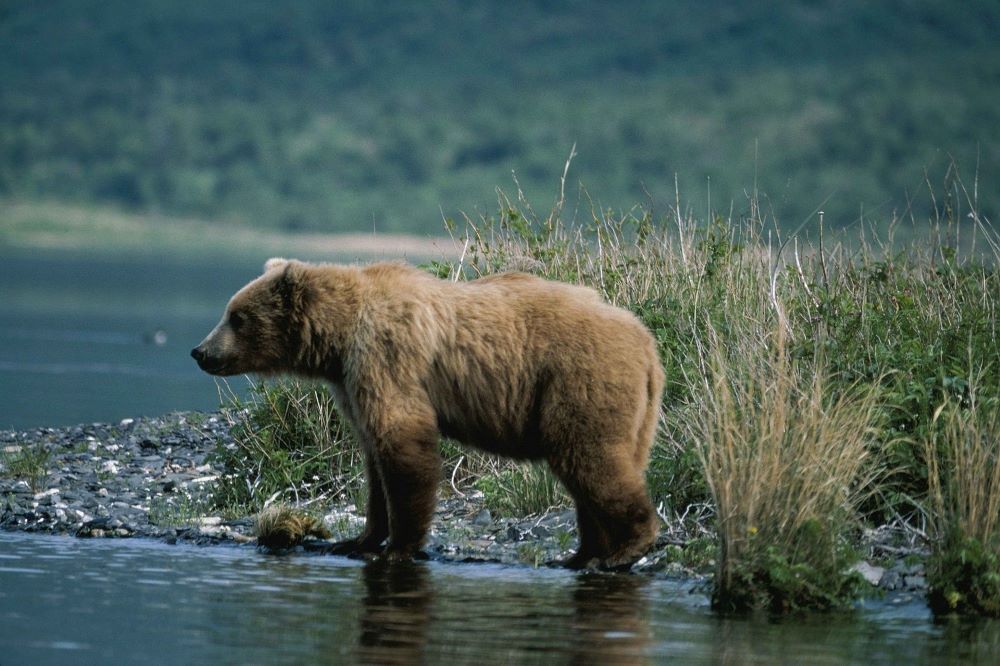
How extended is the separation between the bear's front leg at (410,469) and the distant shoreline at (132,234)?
127 meters

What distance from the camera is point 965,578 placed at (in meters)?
8.62

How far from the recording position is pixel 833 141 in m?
157

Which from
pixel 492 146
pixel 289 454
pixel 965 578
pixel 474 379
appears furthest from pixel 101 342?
pixel 492 146

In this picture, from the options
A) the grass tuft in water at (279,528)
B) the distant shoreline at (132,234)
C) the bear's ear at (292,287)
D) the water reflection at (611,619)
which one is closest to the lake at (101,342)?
the grass tuft in water at (279,528)

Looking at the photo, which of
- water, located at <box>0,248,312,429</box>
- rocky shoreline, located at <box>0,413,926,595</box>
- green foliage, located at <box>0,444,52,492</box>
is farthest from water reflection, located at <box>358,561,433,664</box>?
water, located at <box>0,248,312,429</box>

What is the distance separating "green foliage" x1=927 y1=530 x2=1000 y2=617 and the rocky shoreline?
0.25 meters

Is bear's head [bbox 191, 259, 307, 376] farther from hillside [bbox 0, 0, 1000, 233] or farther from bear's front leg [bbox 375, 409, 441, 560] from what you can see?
hillside [bbox 0, 0, 1000, 233]

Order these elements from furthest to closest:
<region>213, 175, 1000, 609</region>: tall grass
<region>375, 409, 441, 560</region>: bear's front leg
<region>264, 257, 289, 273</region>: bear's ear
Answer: <region>264, 257, 289, 273</region>: bear's ear < <region>375, 409, 441, 560</region>: bear's front leg < <region>213, 175, 1000, 609</region>: tall grass

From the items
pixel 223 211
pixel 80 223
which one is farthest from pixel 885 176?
pixel 80 223

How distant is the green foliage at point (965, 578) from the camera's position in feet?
Result: 27.9

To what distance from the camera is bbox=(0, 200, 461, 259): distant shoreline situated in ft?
466

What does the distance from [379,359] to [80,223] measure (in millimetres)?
144013

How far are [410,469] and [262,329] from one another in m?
1.40

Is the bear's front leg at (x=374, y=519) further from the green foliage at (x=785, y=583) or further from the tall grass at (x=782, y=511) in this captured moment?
the green foliage at (x=785, y=583)
